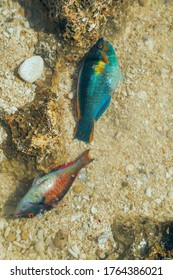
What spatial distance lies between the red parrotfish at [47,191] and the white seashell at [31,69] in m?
1.23

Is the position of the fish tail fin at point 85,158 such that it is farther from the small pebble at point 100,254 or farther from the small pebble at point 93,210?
the small pebble at point 100,254

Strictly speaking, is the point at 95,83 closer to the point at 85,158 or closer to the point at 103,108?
the point at 103,108

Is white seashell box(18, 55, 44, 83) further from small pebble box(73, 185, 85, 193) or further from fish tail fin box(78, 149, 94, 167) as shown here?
small pebble box(73, 185, 85, 193)

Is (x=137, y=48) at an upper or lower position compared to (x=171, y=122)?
upper

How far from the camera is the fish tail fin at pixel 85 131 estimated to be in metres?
4.23

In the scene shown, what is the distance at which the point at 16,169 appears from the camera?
4.29 meters

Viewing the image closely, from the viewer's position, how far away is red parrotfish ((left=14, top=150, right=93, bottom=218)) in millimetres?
3896

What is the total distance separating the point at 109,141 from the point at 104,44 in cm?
132

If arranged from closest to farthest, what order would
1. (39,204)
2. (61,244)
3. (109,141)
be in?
(39,204), (61,244), (109,141)

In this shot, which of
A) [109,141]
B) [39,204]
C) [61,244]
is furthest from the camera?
[109,141]

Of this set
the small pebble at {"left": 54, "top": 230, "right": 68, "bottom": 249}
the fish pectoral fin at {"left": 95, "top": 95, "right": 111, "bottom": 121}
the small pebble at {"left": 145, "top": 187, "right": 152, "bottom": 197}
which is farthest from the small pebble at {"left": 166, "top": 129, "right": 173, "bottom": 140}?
the small pebble at {"left": 54, "top": 230, "right": 68, "bottom": 249}

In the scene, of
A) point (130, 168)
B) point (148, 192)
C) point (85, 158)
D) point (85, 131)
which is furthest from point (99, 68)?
point (148, 192)
